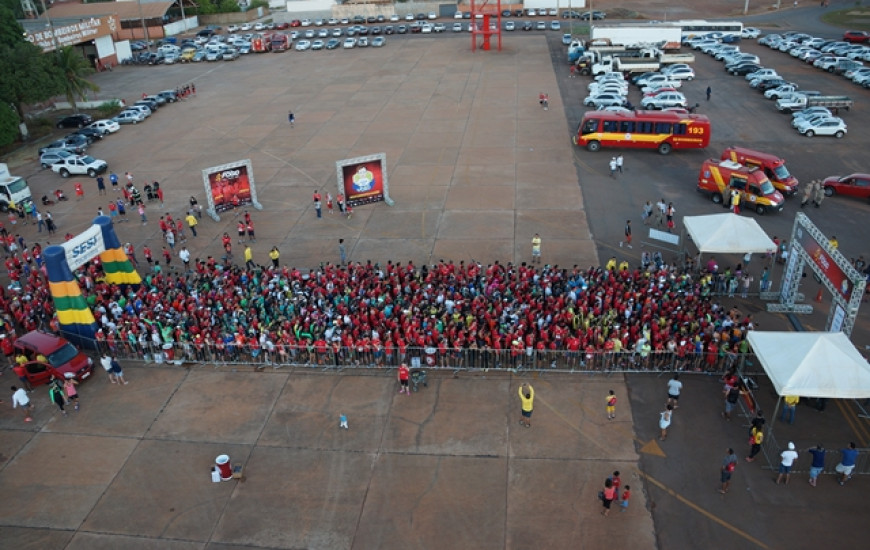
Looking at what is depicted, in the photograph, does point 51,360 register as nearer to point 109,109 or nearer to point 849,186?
point 849,186

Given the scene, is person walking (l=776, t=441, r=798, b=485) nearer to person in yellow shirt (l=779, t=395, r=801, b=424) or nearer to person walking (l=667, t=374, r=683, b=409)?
person in yellow shirt (l=779, t=395, r=801, b=424)

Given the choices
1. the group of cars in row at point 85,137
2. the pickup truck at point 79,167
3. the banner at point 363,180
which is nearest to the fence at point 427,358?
the banner at point 363,180

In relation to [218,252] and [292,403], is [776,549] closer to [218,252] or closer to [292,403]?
[292,403]

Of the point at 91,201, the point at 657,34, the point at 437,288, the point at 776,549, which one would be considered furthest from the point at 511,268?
the point at 657,34

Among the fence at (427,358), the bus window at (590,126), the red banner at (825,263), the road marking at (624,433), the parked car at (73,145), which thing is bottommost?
the road marking at (624,433)

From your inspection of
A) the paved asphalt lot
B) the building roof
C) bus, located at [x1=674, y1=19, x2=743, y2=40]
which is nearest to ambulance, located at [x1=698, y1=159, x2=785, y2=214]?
the paved asphalt lot

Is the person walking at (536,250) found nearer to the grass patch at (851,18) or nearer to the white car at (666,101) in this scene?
the white car at (666,101)
